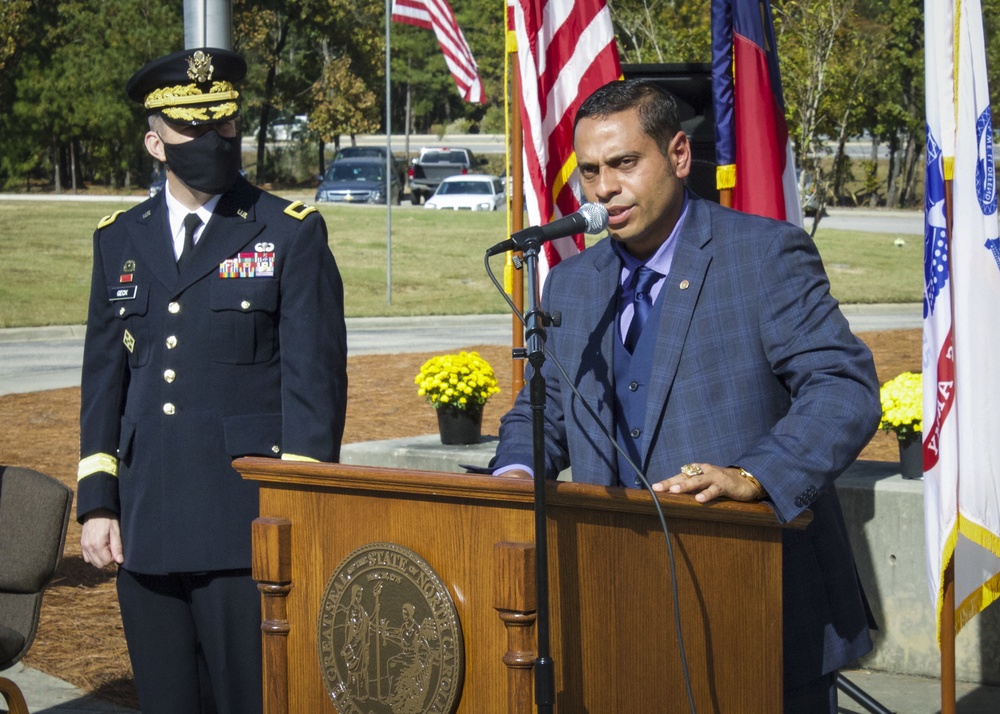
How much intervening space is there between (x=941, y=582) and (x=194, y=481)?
2.35 metres

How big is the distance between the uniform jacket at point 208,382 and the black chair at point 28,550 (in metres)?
0.72

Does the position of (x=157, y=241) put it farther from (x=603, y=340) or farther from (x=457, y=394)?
(x=457, y=394)

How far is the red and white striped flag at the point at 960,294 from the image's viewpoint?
13.4 feet

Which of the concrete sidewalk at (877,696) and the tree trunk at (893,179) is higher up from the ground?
the tree trunk at (893,179)

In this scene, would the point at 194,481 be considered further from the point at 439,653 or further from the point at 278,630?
the point at 439,653

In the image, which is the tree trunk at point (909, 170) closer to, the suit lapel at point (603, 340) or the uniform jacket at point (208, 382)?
the uniform jacket at point (208, 382)

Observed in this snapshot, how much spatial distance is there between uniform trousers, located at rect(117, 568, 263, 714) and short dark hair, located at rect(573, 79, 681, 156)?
1515mm

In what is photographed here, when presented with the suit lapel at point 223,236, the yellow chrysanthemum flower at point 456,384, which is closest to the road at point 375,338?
the yellow chrysanthemum flower at point 456,384

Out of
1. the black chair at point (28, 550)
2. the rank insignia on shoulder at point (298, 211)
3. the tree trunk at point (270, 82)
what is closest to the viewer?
the rank insignia on shoulder at point (298, 211)

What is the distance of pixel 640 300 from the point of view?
9.50 ft

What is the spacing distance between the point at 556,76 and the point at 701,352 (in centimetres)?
353

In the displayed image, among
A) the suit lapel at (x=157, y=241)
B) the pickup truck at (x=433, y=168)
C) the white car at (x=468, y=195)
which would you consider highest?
the pickup truck at (x=433, y=168)

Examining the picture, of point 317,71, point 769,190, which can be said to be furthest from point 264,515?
point 317,71

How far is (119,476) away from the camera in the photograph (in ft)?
11.5
